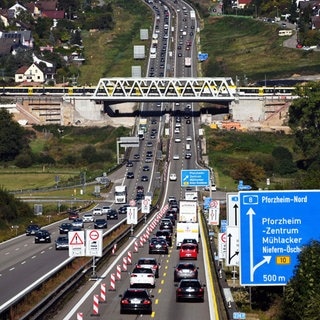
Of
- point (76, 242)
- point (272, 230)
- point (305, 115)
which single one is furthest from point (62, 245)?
point (305, 115)

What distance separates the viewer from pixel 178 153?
165 m

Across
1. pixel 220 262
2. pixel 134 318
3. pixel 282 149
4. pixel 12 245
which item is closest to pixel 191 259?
pixel 220 262

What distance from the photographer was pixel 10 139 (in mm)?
164750

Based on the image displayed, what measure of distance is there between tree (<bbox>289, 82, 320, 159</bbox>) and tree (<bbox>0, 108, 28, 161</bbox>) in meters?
38.0

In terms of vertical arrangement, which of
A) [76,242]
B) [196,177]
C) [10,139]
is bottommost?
[76,242]

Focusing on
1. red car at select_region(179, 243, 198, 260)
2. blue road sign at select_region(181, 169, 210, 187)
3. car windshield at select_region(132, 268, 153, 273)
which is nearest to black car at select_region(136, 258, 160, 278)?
car windshield at select_region(132, 268, 153, 273)

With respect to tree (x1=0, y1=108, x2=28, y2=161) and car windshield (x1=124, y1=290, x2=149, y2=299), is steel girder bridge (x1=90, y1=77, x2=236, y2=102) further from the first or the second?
car windshield (x1=124, y1=290, x2=149, y2=299)

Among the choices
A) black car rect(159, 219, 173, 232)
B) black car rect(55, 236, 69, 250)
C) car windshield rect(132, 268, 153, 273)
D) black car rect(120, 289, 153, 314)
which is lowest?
black car rect(120, 289, 153, 314)

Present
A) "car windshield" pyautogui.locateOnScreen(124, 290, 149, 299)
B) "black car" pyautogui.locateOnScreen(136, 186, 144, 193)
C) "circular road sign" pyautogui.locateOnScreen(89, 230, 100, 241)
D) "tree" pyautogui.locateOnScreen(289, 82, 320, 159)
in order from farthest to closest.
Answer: "tree" pyautogui.locateOnScreen(289, 82, 320, 159) < "black car" pyautogui.locateOnScreen(136, 186, 144, 193) < "circular road sign" pyautogui.locateOnScreen(89, 230, 100, 241) < "car windshield" pyautogui.locateOnScreen(124, 290, 149, 299)

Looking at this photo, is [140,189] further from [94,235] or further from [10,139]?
[94,235]

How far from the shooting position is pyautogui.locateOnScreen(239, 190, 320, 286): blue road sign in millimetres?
33375

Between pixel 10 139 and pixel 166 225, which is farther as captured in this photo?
pixel 10 139

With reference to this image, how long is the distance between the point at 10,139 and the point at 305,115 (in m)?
40.7

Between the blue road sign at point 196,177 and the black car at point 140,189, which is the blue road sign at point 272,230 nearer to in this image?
the blue road sign at point 196,177
